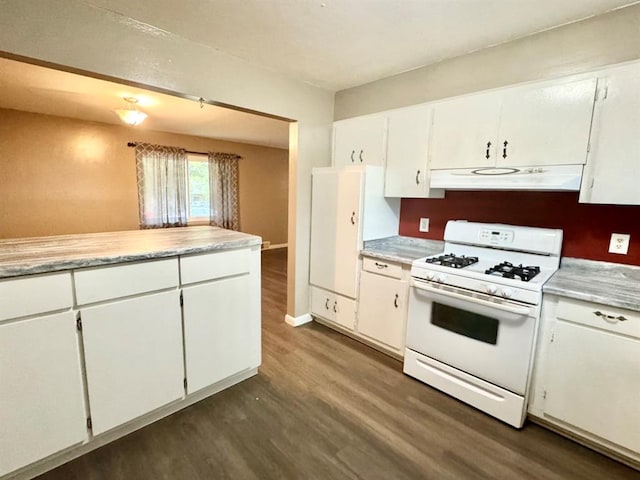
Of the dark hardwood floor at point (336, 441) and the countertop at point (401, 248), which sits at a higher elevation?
the countertop at point (401, 248)

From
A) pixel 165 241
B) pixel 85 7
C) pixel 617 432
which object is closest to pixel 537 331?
pixel 617 432

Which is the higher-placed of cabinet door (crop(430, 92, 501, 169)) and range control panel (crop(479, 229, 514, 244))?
cabinet door (crop(430, 92, 501, 169))

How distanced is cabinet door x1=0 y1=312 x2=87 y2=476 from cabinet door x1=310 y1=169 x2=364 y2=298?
6.48 ft

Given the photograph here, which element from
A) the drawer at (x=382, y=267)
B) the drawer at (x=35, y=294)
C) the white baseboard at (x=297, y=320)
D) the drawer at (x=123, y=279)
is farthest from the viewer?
the white baseboard at (x=297, y=320)

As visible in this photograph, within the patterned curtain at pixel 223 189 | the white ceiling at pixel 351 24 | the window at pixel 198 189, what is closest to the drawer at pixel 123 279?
the white ceiling at pixel 351 24

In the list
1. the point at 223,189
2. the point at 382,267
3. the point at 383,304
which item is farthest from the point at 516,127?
the point at 223,189

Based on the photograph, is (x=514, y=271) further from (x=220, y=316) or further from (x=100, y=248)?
(x=100, y=248)

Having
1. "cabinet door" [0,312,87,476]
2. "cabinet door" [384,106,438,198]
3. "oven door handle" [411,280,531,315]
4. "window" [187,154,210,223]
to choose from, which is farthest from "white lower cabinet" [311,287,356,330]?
"window" [187,154,210,223]

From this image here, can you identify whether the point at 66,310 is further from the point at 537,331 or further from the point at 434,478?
the point at 537,331

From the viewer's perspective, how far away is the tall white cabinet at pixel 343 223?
8.82 ft

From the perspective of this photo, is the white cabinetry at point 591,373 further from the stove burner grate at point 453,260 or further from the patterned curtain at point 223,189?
the patterned curtain at point 223,189

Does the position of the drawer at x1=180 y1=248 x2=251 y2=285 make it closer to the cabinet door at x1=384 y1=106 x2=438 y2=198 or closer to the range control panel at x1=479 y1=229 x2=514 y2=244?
the cabinet door at x1=384 y1=106 x2=438 y2=198

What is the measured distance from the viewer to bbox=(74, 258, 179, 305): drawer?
150 centimetres

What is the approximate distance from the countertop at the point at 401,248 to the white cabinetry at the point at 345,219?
7 centimetres
